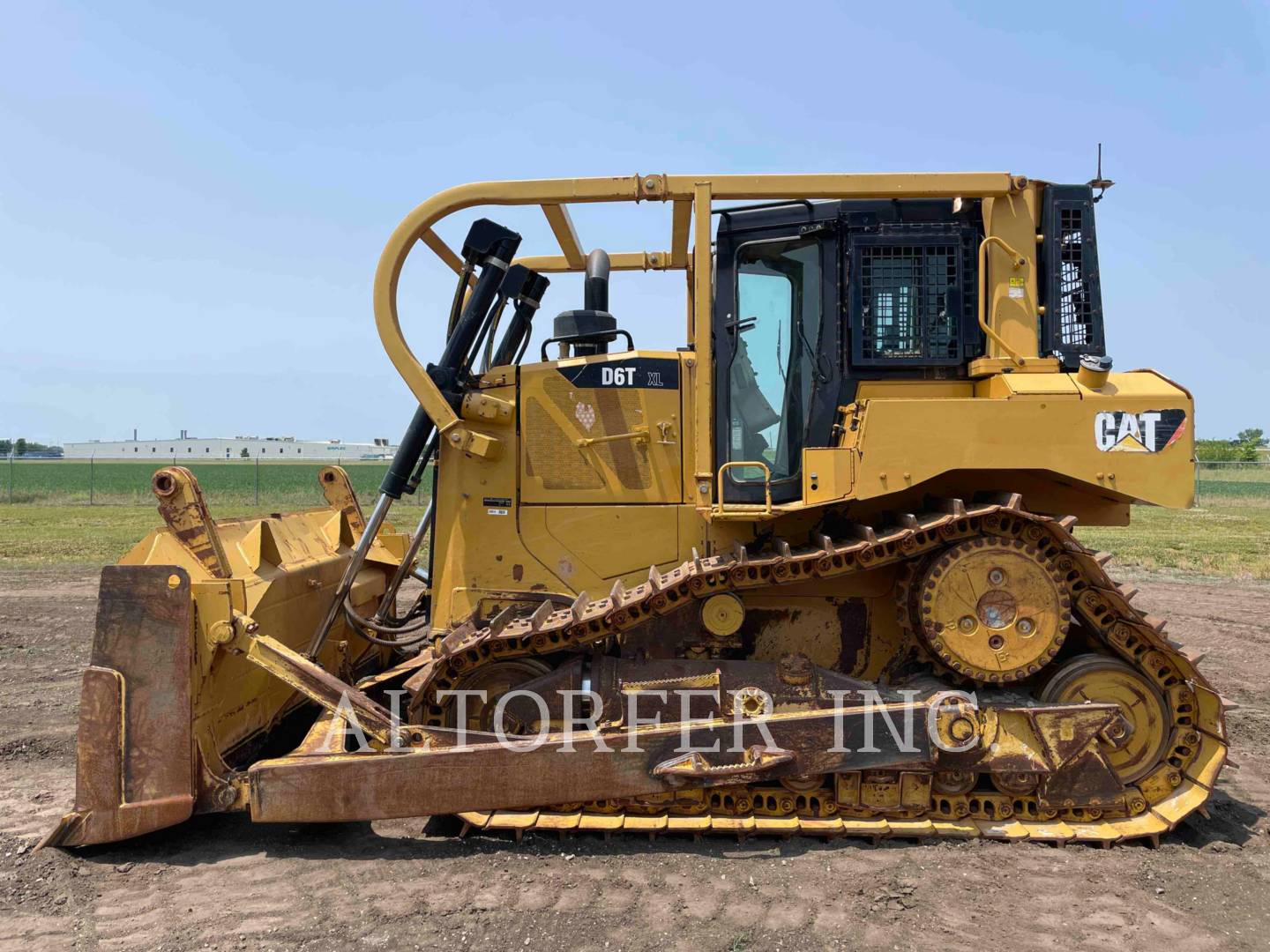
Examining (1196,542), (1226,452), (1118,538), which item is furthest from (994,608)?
(1226,452)

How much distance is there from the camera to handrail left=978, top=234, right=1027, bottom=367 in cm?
462

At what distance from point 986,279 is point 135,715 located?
504 centimetres

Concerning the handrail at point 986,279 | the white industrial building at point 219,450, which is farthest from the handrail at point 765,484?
the white industrial building at point 219,450

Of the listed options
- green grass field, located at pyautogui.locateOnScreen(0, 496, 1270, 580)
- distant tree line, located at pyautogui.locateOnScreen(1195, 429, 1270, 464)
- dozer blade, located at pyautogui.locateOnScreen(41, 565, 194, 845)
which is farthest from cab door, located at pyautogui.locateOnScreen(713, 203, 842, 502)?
distant tree line, located at pyautogui.locateOnScreen(1195, 429, 1270, 464)

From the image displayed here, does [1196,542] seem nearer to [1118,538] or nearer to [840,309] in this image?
[1118,538]

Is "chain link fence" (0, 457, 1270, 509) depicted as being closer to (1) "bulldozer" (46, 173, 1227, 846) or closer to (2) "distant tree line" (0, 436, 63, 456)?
(1) "bulldozer" (46, 173, 1227, 846)

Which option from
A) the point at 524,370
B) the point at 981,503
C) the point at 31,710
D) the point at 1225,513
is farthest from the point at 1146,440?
the point at 1225,513

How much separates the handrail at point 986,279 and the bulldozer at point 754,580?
24 millimetres

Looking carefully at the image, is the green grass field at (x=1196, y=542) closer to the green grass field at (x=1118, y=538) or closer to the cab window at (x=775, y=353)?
the green grass field at (x=1118, y=538)

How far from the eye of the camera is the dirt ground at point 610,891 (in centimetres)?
355

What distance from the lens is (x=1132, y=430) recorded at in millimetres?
4320

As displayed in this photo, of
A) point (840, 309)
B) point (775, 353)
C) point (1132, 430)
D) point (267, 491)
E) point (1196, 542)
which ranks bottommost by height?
point (1196, 542)

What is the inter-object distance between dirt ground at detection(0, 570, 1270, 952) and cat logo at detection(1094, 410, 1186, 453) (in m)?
2.07

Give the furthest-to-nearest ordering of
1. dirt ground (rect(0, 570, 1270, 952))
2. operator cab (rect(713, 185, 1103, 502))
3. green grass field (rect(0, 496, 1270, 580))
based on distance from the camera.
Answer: green grass field (rect(0, 496, 1270, 580))
operator cab (rect(713, 185, 1103, 502))
dirt ground (rect(0, 570, 1270, 952))
